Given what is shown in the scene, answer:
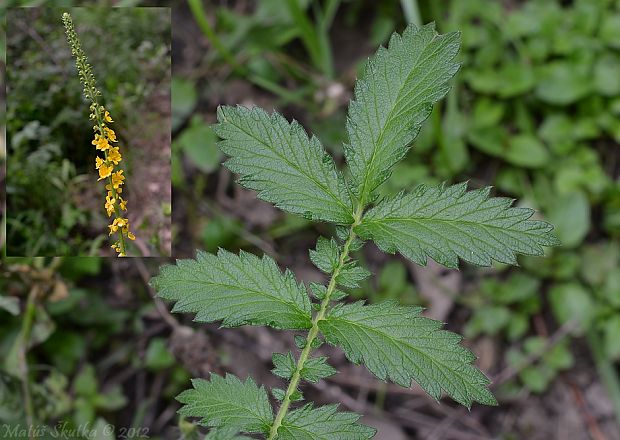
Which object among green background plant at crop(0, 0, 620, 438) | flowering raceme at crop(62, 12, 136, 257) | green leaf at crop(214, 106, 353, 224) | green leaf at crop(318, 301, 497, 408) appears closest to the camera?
green leaf at crop(318, 301, 497, 408)

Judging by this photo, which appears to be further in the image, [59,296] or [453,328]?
[453,328]

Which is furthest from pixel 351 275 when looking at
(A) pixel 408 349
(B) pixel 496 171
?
(B) pixel 496 171

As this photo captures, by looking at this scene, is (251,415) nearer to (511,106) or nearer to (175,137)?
(175,137)

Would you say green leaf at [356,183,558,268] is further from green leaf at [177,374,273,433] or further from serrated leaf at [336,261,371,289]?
green leaf at [177,374,273,433]

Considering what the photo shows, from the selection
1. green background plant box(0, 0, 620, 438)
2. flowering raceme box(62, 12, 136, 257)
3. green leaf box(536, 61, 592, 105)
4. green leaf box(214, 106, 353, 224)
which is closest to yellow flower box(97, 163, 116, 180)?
flowering raceme box(62, 12, 136, 257)

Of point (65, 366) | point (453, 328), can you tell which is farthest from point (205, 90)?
point (453, 328)

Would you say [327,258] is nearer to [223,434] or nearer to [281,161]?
[281,161]
